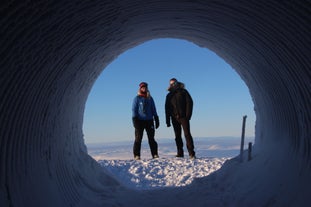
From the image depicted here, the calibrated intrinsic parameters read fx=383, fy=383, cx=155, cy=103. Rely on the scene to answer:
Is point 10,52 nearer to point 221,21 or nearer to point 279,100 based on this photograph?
point 221,21

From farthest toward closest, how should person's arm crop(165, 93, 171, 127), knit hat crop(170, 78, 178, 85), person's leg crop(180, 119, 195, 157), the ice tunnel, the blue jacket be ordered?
person's arm crop(165, 93, 171, 127), knit hat crop(170, 78, 178, 85), the blue jacket, person's leg crop(180, 119, 195, 157), the ice tunnel

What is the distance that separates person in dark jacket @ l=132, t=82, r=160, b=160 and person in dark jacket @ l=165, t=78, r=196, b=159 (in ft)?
1.56

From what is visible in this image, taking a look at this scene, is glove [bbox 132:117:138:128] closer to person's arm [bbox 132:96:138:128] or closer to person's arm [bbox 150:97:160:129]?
person's arm [bbox 132:96:138:128]

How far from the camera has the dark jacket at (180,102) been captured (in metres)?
10.1

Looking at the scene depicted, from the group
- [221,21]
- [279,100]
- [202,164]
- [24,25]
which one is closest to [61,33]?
[24,25]

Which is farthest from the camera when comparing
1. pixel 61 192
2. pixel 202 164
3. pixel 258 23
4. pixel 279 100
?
pixel 202 164

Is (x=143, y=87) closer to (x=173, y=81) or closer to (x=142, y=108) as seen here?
(x=142, y=108)

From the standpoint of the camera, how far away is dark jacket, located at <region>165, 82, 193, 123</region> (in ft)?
33.2

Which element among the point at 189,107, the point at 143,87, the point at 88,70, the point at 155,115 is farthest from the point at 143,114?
the point at 88,70

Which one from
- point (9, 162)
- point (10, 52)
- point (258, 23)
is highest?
point (258, 23)

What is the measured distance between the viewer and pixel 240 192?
580 cm

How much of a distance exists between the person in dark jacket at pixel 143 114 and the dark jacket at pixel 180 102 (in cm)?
55

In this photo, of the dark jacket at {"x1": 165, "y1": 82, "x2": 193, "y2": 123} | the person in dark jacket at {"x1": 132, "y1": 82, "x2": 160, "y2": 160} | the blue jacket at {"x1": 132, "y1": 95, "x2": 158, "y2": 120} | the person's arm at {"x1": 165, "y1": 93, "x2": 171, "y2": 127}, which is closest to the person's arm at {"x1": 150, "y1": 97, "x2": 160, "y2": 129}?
the person in dark jacket at {"x1": 132, "y1": 82, "x2": 160, "y2": 160}

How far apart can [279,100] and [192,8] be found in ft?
6.60
